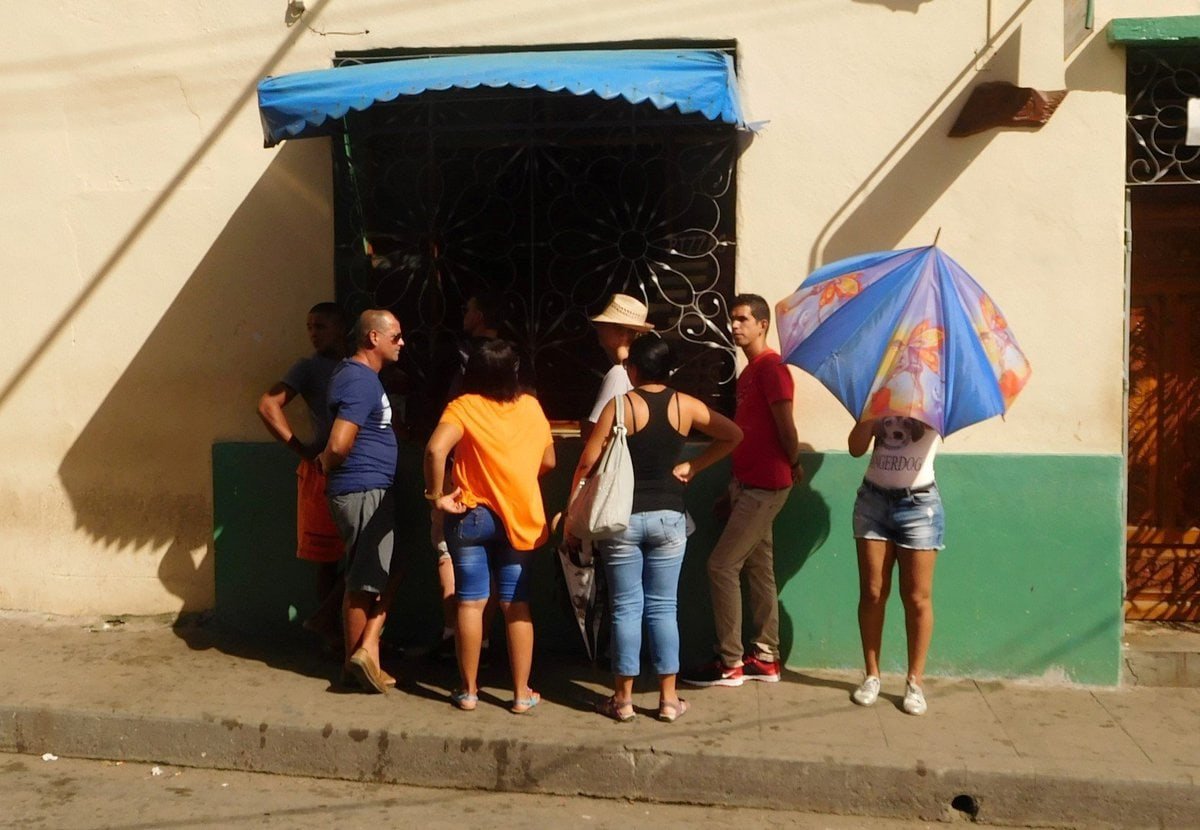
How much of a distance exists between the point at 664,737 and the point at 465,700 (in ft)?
2.82

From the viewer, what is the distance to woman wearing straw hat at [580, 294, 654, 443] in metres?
5.12

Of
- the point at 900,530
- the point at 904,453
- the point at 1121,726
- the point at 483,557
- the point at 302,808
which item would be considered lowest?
the point at 302,808

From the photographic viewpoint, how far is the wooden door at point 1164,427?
234 inches

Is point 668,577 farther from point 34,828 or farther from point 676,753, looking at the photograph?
point 34,828

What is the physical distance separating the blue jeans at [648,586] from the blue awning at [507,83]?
64.7 inches

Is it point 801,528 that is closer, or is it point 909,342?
point 909,342

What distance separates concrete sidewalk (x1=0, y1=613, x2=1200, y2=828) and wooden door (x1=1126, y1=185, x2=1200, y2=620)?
0.65 meters

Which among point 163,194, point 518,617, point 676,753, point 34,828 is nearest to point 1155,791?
point 676,753

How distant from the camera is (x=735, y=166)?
5758 mm

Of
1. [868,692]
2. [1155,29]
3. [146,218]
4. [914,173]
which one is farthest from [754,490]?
[146,218]

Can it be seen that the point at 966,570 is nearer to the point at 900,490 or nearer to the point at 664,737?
the point at 900,490

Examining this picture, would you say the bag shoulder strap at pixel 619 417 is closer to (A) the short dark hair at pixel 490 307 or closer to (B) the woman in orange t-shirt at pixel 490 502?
(B) the woman in orange t-shirt at pixel 490 502

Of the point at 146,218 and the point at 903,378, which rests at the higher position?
the point at 146,218

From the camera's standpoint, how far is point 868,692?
5.20 m
